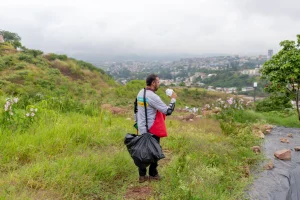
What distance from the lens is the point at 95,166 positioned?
3658 millimetres

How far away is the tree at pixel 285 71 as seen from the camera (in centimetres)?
779

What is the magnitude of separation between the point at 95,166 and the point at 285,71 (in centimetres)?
673

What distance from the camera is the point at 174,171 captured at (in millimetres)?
3771

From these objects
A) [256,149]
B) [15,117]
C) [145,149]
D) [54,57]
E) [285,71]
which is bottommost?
[256,149]

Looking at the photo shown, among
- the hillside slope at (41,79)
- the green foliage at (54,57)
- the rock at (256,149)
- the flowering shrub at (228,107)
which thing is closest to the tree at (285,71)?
the flowering shrub at (228,107)

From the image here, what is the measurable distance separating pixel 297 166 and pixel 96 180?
3.85 meters

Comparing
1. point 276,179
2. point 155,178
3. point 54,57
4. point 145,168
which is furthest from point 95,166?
point 54,57

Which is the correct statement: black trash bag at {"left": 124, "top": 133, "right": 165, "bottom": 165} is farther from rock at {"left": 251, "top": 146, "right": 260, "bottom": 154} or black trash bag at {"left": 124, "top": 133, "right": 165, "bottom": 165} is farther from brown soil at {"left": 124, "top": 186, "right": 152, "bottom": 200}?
rock at {"left": 251, "top": 146, "right": 260, "bottom": 154}

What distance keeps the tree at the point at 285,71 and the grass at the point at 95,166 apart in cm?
368

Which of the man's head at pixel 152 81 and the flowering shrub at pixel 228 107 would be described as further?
the flowering shrub at pixel 228 107

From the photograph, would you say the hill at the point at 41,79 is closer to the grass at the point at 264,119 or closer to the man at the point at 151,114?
the grass at the point at 264,119

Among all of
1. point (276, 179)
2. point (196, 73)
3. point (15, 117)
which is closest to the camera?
point (276, 179)

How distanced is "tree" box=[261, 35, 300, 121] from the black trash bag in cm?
600

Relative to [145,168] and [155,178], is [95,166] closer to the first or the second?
[145,168]
